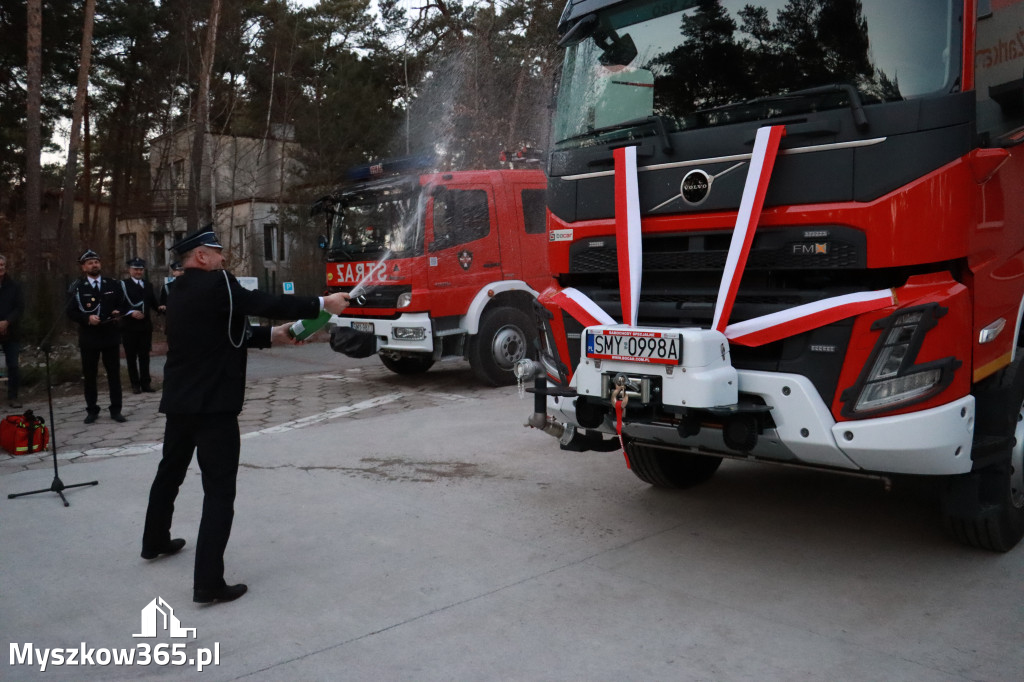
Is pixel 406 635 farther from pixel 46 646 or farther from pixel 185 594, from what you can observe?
pixel 46 646

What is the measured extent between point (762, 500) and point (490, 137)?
16107 millimetres

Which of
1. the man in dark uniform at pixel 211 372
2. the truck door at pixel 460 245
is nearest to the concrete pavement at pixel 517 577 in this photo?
the man in dark uniform at pixel 211 372

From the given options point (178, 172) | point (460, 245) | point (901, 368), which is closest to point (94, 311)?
point (460, 245)

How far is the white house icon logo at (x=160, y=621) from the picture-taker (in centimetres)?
395

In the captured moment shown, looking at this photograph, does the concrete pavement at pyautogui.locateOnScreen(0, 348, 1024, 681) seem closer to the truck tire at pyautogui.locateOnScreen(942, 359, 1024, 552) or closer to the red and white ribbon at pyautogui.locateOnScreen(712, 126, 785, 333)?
the truck tire at pyautogui.locateOnScreen(942, 359, 1024, 552)

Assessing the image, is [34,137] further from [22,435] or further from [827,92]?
[827,92]

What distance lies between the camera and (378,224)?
35.0 feet

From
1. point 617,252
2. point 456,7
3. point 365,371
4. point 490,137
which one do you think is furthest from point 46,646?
point 456,7

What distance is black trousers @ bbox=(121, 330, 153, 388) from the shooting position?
34.8 feet

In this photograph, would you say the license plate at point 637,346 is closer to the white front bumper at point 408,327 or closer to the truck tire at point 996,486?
the truck tire at point 996,486

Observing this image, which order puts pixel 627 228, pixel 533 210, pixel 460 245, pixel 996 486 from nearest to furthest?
pixel 996 486 → pixel 627 228 → pixel 460 245 → pixel 533 210

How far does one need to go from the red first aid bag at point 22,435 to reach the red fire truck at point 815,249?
16.8ft

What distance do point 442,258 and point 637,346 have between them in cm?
645

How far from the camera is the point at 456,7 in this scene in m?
25.0
